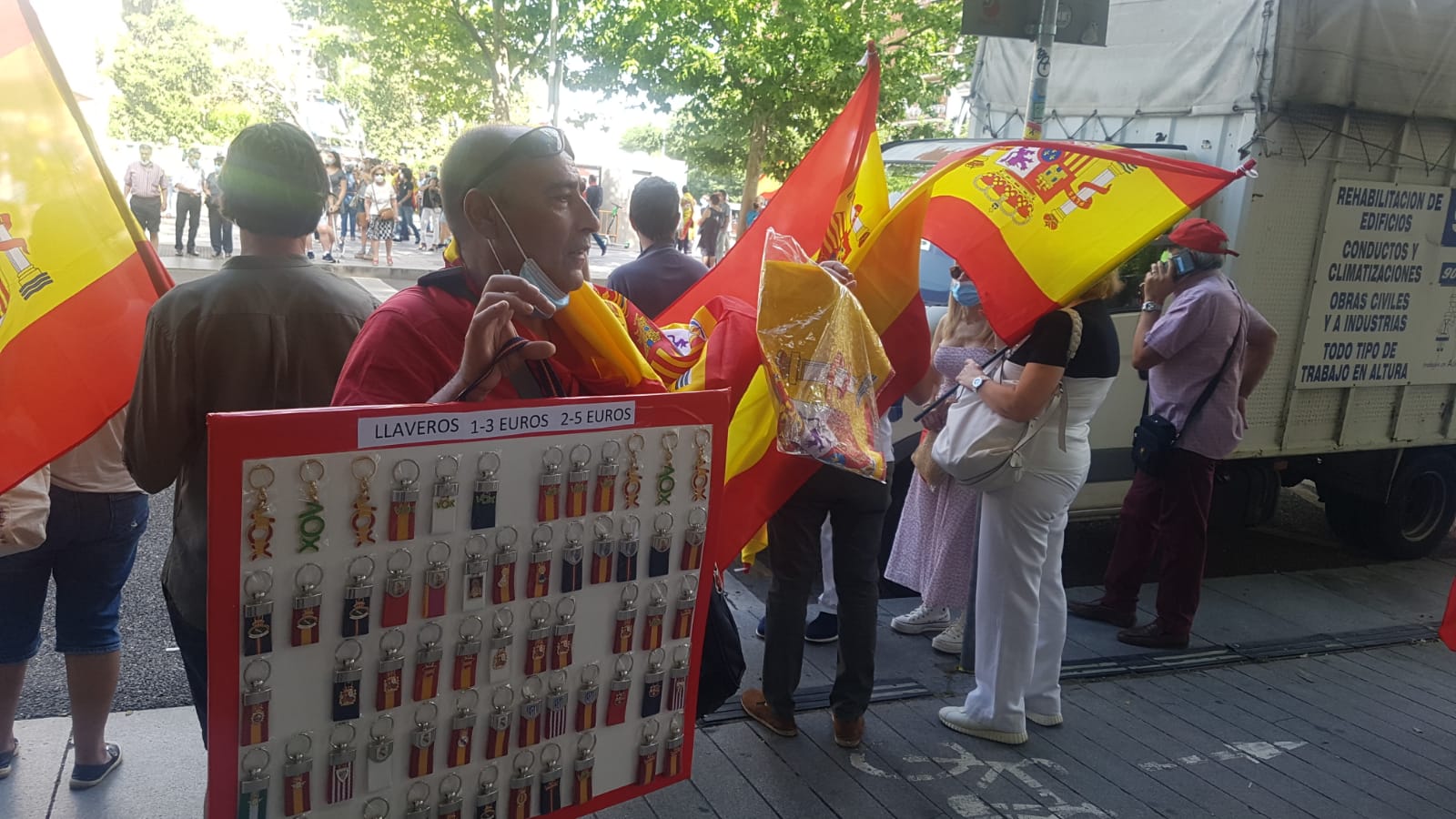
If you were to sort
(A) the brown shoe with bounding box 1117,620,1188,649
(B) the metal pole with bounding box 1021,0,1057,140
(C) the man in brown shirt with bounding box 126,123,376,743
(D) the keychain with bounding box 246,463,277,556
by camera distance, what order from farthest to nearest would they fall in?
(A) the brown shoe with bounding box 1117,620,1188,649
(B) the metal pole with bounding box 1021,0,1057,140
(C) the man in brown shirt with bounding box 126,123,376,743
(D) the keychain with bounding box 246,463,277,556

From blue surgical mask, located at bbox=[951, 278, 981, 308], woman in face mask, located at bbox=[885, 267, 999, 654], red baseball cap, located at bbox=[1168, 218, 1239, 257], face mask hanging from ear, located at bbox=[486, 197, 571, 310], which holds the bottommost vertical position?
woman in face mask, located at bbox=[885, 267, 999, 654]

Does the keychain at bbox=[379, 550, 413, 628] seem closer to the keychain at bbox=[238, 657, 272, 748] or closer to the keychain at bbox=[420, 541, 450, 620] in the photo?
the keychain at bbox=[420, 541, 450, 620]

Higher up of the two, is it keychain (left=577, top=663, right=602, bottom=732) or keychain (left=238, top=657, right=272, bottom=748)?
keychain (left=238, top=657, right=272, bottom=748)

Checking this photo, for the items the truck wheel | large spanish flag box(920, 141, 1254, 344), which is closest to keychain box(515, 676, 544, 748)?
large spanish flag box(920, 141, 1254, 344)

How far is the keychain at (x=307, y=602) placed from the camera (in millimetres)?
1587

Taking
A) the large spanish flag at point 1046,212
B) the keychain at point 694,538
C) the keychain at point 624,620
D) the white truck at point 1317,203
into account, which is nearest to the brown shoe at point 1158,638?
the white truck at point 1317,203

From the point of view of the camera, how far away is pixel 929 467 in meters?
4.34

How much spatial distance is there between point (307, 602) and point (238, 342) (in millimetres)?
854

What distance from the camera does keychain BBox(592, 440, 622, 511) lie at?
6.12 feet

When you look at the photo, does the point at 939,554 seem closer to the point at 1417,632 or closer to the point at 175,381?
the point at 1417,632

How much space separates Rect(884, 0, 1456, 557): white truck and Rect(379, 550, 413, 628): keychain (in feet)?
16.2

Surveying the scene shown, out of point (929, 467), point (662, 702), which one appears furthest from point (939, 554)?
point (662, 702)

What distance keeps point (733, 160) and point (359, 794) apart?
831 inches

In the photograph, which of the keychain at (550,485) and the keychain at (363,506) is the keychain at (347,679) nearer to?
the keychain at (363,506)
